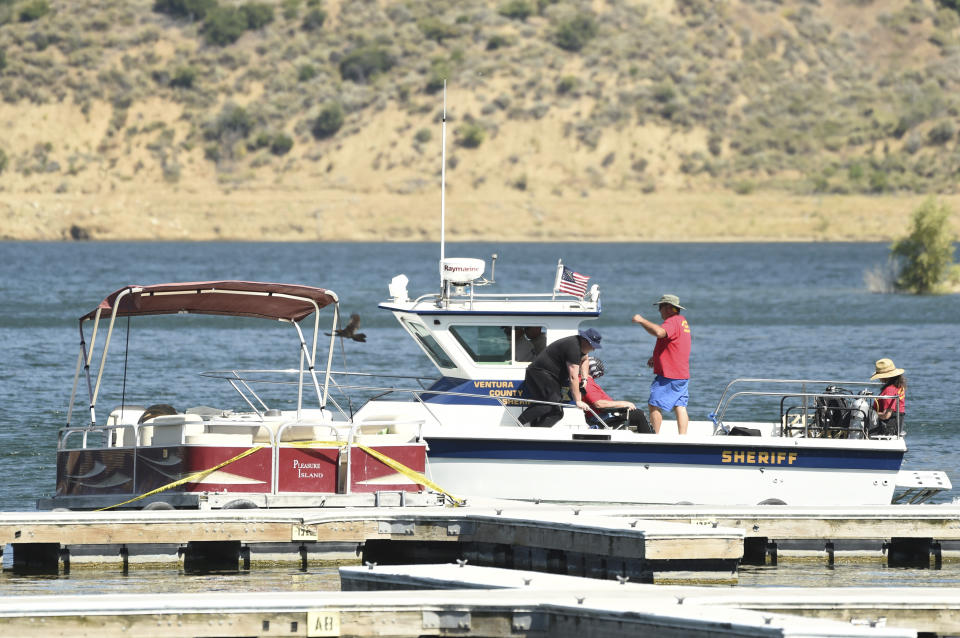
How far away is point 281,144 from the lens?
116375 millimetres

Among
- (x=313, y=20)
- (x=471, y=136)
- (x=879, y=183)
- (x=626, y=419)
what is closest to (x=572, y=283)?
(x=626, y=419)

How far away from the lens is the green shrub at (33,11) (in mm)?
131750

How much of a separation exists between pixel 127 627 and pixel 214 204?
10233 cm

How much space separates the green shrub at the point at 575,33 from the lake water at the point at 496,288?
84.3 ft

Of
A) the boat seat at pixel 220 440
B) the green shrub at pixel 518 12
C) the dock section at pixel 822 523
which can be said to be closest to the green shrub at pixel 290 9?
the green shrub at pixel 518 12

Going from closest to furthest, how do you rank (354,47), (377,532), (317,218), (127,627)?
(127,627) < (377,532) < (317,218) < (354,47)

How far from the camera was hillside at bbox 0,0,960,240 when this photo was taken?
4323 inches

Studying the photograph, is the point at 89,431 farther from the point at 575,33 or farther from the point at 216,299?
the point at 575,33

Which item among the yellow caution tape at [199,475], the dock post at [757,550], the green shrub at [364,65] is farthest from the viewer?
the green shrub at [364,65]

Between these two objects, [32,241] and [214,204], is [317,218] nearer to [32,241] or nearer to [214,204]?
[214,204]

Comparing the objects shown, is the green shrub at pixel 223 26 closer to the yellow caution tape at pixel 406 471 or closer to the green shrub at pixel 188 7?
the green shrub at pixel 188 7

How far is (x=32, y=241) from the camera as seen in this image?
114188 mm

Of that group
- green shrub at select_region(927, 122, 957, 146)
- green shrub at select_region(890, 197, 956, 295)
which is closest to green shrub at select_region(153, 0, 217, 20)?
green shrub at select_region(927, 122, 957, 146)

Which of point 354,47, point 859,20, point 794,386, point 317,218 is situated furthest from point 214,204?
point 794,386
